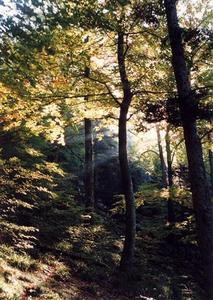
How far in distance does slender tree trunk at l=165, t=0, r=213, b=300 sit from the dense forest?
3 centimetres

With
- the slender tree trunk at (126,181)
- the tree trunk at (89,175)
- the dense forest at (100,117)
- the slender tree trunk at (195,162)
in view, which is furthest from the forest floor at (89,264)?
the slender tree trunk at (195,162)

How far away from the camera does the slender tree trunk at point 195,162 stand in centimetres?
880

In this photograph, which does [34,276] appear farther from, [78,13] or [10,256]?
[78,13]

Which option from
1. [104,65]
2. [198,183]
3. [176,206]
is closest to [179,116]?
[198,183]

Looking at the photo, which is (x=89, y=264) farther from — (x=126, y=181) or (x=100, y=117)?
(x=100, y=117)

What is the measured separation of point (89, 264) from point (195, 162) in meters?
7.25

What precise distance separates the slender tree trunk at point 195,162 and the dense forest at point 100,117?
0.03 metres

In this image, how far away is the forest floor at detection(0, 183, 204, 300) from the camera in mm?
10828

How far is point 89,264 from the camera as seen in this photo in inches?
570

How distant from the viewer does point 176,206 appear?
24.9m

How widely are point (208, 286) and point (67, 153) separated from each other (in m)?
20.0

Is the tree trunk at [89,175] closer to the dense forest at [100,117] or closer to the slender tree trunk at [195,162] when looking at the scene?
the dense forest at [100,117]

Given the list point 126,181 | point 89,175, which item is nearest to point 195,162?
Answer: point 126,181

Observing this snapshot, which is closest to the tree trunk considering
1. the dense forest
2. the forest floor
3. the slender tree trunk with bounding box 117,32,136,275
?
the dense forest
